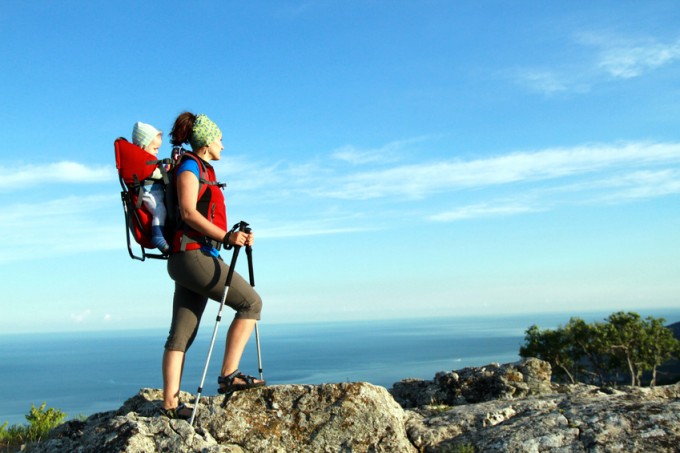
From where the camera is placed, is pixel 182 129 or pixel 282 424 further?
pixel 182 129

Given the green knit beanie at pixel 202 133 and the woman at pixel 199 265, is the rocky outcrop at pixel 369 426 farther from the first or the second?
the green knit beanie at pixel 202 133

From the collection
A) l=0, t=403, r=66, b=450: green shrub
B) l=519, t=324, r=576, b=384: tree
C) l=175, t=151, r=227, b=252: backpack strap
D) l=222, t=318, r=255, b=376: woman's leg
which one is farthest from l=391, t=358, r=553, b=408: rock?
l=519, t=324, r=576, b=384: tree

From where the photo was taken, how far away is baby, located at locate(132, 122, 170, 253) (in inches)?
249

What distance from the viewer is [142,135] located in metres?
6.50

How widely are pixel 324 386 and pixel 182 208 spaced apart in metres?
2.66

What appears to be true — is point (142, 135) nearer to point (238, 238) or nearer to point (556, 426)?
point (238, 238)

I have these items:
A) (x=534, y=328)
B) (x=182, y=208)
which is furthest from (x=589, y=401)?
(x=534, y=328)

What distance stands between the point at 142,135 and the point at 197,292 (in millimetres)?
1893

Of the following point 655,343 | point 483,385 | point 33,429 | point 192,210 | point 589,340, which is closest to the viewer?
point 192,210

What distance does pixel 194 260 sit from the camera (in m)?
6.33

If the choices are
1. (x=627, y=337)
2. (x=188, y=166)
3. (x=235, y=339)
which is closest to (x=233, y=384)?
(x=235, y=339)

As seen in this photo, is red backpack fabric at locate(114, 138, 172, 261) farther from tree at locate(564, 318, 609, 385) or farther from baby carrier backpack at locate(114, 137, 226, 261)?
tree at locate(564, 318, 609, 385)

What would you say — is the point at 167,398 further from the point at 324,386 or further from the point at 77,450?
the point at 324,386

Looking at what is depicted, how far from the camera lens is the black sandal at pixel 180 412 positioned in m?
6.42
